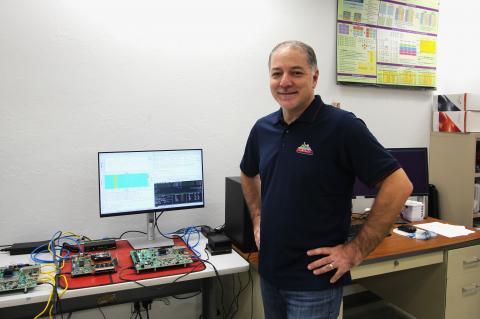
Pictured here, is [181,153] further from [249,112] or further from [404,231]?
[404,231]

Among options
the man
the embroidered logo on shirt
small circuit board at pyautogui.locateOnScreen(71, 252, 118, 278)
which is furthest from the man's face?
small circuit board at pyautogui.locateOnScreen(71, 252, 118, 278)

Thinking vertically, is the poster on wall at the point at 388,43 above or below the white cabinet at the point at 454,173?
above

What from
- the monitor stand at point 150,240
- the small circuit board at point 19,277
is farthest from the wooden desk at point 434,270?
the small circuit board at point 19,277

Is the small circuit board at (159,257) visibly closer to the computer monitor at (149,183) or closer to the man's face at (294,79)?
the computer monitor at (149,183)

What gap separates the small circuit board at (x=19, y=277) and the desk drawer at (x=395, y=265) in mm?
1459

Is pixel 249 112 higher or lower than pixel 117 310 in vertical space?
higher

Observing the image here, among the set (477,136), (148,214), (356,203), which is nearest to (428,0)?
(477,136)

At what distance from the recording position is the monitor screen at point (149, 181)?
1.80m

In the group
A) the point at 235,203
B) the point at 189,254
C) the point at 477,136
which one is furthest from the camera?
the point at 477,136

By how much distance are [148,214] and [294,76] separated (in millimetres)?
1123

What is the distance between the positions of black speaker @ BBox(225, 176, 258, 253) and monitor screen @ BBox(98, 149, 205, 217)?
171 mm

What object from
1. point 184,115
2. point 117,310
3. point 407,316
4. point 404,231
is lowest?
point 407,316

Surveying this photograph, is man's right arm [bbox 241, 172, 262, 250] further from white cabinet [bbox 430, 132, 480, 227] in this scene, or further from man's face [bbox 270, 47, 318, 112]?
white cabinet [bbox 430, 132, 480, 227]

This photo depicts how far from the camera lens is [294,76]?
53.0 inches
